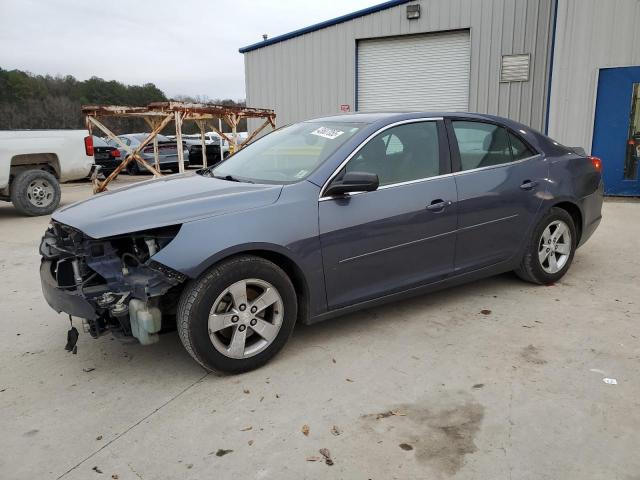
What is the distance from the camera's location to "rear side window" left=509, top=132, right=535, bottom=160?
14.5ft

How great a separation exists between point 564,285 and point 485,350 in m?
1.72

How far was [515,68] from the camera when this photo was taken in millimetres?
11523

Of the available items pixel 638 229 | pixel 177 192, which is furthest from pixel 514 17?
pixel 177 192

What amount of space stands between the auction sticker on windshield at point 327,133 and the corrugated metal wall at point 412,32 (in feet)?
29.5

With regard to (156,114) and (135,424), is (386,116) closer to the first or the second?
(135,424)

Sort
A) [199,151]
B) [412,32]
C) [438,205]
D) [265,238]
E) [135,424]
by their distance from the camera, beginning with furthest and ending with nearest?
[199,151] → [412,32] → [438,205] → [265,238] → [135,424]

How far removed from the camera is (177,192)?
353 cm

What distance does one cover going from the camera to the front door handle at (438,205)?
3779mm

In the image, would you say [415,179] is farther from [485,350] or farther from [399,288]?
[485,350]

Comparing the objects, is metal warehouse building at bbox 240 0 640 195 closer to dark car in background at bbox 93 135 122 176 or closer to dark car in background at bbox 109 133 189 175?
dark car in background at bbox 109 133 189 175

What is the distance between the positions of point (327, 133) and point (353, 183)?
731 millimetres

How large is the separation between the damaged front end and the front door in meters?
0.99

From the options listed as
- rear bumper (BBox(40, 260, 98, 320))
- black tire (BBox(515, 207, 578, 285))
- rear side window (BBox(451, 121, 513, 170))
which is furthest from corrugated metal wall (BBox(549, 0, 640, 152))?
rear bumper (BBox(40, 260, 98, 320))

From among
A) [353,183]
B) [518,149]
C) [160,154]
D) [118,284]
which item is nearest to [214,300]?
[118,284]
